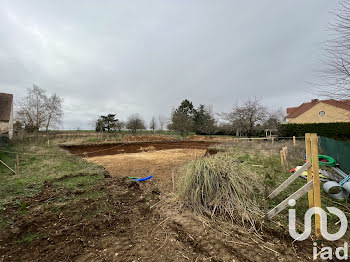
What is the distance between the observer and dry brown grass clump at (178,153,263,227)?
9.02ft

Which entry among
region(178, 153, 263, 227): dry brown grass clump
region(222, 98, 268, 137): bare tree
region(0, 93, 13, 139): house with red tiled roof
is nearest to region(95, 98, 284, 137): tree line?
region(222, 98, 268, 137): bare tree

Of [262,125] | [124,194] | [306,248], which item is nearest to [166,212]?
[124,194]

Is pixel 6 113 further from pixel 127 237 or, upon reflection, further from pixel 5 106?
pixel 127 237

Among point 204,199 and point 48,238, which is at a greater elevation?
point 204,199

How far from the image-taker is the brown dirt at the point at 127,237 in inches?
73.2

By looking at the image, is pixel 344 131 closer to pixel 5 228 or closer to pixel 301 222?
pixel 301 222

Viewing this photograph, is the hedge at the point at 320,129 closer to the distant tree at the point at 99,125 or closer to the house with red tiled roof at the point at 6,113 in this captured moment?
the distant tree at the point at 99,125

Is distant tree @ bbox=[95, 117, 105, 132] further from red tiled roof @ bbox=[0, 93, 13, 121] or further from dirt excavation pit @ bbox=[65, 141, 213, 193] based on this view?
dirt excavation pit @ bbox=[65, 141, 213, 193]

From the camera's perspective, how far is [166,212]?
2.95 m

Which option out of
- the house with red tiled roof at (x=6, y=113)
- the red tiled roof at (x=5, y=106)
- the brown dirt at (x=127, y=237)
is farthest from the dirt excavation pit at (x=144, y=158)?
the red tiled roof at (x=5, y=106)

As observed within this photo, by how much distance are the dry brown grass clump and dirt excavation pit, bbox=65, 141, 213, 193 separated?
1.25 m

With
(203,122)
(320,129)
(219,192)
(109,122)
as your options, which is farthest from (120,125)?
(320,129)

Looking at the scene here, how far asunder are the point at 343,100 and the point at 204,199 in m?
4.90

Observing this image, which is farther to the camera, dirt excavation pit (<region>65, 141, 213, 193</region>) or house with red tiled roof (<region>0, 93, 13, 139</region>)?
house with red tiled roof (<region>0, 93, 13, 139</region>)
